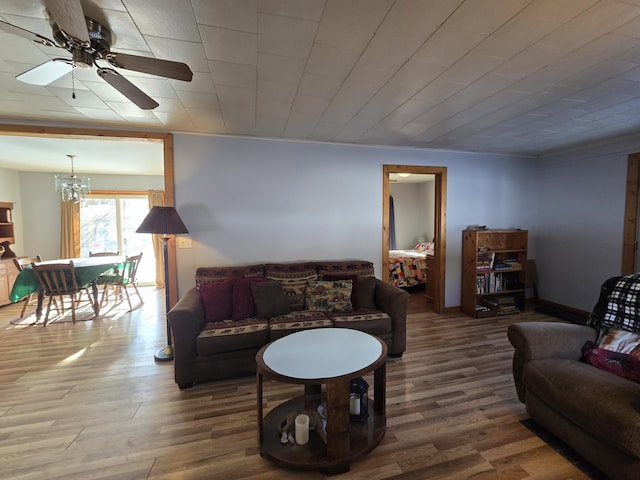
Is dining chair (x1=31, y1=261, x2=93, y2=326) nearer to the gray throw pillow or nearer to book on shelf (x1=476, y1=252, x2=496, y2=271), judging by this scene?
the gray throw pillow

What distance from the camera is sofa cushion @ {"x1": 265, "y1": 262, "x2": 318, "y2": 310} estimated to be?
314cm

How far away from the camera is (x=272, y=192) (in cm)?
354

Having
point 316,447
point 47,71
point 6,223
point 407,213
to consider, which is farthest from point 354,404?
point 6,223

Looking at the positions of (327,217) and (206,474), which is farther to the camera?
Result: (327,217)

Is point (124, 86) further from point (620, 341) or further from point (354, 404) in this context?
point (620, 341)

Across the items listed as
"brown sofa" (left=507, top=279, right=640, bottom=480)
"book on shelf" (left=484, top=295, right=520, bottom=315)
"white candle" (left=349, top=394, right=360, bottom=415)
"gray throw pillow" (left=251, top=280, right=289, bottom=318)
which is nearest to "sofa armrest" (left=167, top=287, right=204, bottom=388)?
"gray throw pillow" (left=251, top=280, right=289, bottom=318)

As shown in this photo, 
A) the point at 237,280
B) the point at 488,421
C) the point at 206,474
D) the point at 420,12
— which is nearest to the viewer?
the point at 420,12

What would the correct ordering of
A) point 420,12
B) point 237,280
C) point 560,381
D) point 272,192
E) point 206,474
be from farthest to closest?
1. point 272,192
2. point 237,280
3. point 560,381
4. point 206,474
5. point 420,12

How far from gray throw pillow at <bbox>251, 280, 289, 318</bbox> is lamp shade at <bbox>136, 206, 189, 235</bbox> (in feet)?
3.11

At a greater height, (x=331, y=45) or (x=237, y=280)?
(x=331, y=45)

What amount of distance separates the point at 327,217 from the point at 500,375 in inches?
97.5

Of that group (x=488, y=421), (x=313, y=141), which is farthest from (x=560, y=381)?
(x=313, y=141)

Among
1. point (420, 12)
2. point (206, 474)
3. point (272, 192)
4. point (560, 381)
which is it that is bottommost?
point (206, 474)

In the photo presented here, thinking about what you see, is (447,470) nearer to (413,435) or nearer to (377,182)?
(413,435)
